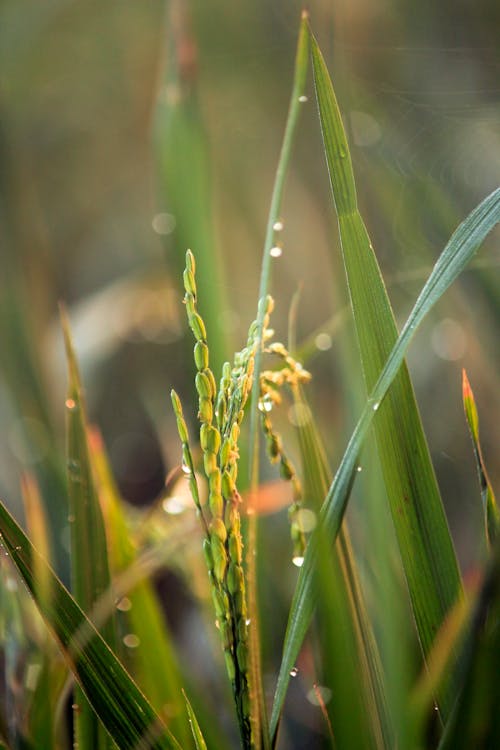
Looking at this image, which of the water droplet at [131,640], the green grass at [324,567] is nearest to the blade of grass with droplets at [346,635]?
the green grass at [324,567]

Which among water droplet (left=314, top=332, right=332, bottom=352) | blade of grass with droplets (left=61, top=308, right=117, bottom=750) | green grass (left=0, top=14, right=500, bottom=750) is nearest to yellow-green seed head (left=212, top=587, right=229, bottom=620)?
green grass (left=0, top=14, right=500, bottom=750)

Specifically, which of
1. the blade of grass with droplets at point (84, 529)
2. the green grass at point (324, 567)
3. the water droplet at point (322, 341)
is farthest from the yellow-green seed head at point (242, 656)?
the water droplet at point (322, 341)

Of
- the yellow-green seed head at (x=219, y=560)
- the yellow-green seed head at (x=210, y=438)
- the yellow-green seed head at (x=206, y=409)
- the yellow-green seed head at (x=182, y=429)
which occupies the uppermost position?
the yellow-green seed head at (x=206, y=409)

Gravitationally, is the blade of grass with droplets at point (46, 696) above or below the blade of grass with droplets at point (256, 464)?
below

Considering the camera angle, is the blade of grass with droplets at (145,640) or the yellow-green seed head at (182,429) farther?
the blade of grass with droplets at (145,640)

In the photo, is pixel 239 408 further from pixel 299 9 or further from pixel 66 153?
pixel 66 153

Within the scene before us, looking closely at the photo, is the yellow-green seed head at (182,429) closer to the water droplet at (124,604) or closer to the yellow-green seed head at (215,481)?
the yellow-green seed head at (215,481)

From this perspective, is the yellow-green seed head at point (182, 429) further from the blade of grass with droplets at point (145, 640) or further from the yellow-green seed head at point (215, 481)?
the blade of grass with droplets at point (145, 640)
